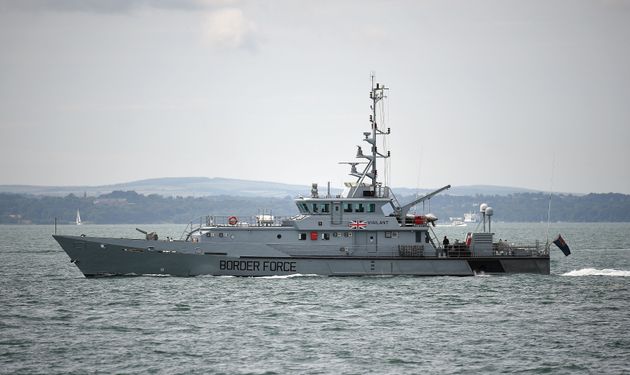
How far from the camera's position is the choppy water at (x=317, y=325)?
27078 millimetres

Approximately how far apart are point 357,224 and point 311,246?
247 centimetres

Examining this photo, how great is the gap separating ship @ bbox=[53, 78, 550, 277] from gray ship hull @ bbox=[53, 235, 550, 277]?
0.05m

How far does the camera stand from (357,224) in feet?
149

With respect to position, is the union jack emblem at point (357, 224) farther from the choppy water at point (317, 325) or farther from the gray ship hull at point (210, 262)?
the choppy water at point (317, 325)

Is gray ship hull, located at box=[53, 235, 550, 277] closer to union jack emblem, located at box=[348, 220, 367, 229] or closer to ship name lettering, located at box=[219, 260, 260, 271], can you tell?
ship name lettering, located at box=[219, 260, 260, 271]

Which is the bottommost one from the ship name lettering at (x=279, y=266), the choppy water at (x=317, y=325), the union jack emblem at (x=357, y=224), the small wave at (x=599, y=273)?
the choppy water at (x=317, y=325)

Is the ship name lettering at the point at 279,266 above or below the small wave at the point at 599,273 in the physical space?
above

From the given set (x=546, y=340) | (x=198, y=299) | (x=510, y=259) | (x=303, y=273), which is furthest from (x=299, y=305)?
(x=510, y=259)

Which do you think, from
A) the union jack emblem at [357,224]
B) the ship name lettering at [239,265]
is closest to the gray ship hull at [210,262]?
the ship name lettering at [239,265]

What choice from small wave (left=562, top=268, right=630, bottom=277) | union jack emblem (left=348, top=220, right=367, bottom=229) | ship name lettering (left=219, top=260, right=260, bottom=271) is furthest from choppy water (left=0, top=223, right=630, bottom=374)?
small wave (left=562, top=268, right=630, bottom=277)

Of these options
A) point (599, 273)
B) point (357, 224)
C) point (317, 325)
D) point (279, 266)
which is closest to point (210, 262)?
point (279, 266)

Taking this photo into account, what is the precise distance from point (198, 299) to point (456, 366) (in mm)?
14910

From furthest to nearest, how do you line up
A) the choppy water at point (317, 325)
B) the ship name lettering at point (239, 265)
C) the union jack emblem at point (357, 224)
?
the union jack emblem at point (357, 224) → the ship name lettering at point (239, 265) → the choppy water at point (317, 325)

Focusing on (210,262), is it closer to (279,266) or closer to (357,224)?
(279,266)
